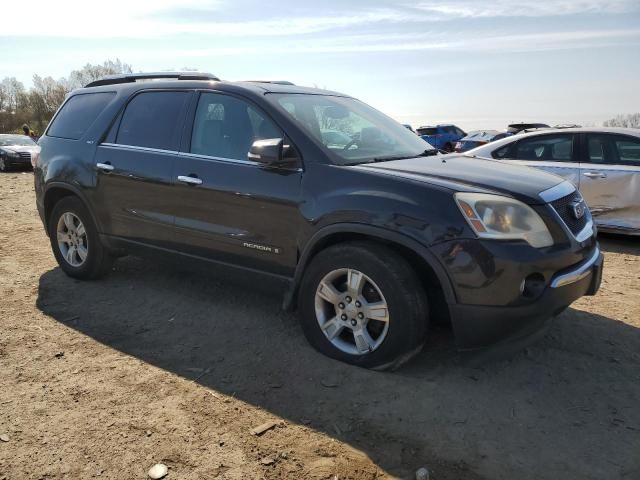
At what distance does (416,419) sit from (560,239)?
1333mm

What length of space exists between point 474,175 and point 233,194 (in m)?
1.63

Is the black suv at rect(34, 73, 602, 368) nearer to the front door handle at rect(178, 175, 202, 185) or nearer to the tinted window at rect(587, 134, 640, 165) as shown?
the front door handle at rect(178, 175, 202, 185)

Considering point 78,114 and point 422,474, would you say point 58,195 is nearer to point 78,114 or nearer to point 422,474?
point 78,114

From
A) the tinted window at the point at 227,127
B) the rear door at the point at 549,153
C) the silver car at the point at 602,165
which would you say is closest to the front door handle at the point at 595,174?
the silver car at the point at 602,165

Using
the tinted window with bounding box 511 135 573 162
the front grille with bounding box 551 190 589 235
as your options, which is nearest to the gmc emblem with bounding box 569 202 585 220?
the front grille with bounding box 551 190 589 235

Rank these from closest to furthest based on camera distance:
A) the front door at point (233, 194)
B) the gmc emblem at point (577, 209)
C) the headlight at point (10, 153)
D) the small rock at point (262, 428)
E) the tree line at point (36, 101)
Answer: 1. the small rock at point (262, 428)
2. the gmc emblem at point (577, 209)
3. the front door at point (233, 194)
4. the headlight at point (10, 153)
5. the tree line at point (36, 101)

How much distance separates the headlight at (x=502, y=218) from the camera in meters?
2.97

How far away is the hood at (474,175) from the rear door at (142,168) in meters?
1.67

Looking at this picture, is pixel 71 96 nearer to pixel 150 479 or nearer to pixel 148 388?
pixel 148 388

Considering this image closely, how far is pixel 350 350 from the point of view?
3.46 meters

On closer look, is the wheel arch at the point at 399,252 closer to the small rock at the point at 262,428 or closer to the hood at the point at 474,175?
the hood at the point at 474,175

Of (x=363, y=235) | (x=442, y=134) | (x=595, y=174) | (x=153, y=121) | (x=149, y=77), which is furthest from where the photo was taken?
(x=442, y=134)

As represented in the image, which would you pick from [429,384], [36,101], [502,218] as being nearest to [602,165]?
[502,218]

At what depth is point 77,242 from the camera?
5.16 meters
